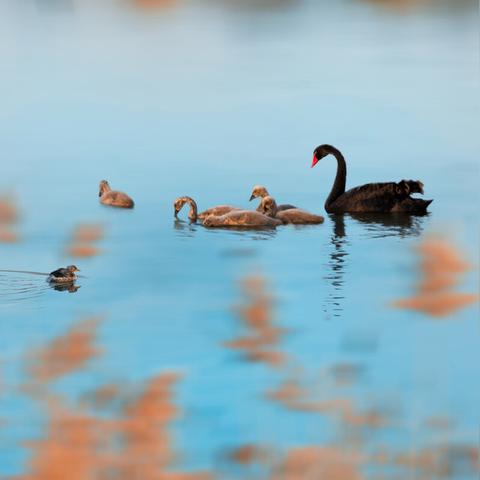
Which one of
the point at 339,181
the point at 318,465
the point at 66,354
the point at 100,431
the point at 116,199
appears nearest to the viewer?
the point at 318,465

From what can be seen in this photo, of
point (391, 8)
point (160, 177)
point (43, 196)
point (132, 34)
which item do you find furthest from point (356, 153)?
point (391, 8)

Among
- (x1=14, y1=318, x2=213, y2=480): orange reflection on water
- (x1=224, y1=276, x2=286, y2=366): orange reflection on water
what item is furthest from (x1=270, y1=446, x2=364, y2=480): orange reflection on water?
(x1=224, y1=276, x2=286, y2=366): orange reflection on water

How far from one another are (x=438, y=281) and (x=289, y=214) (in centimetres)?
278

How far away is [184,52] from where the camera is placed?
3197cm

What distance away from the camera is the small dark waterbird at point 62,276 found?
467 inches

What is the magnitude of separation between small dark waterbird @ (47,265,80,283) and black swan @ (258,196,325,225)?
3.23 meters

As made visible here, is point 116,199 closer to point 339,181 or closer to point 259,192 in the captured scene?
point 259,192

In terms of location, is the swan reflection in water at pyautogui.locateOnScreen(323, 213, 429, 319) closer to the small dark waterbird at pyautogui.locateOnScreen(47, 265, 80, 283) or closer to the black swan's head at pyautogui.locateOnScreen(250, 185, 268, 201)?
the black swan's head at pyautogui.locateOnScreen(250, 185, 268, 201)

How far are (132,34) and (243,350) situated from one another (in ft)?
90.2

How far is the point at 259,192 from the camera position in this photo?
51.6ft

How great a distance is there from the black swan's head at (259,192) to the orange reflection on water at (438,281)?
200 cm

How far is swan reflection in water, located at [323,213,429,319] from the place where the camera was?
12062 mm

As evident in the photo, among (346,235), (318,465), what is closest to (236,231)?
(346,235)

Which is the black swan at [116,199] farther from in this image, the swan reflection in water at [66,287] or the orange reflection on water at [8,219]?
the swan reflection in water at [66,287]
